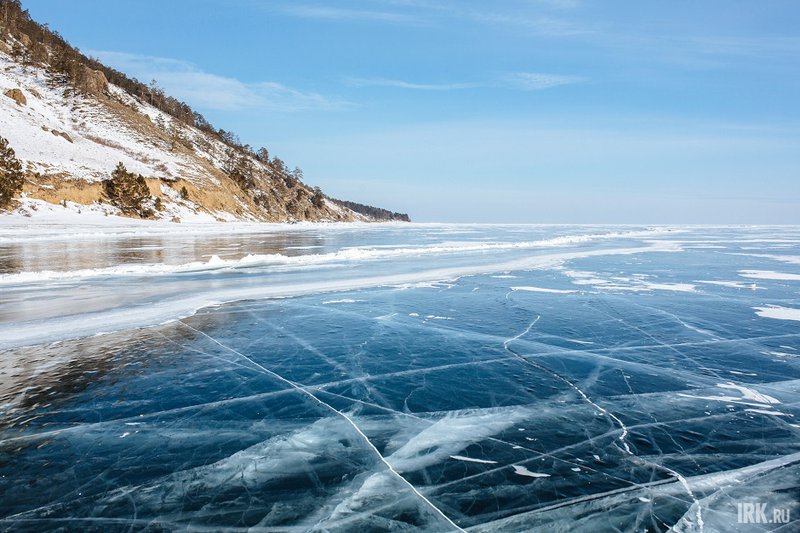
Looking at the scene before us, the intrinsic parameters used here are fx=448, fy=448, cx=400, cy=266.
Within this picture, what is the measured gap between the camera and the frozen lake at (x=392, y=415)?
8.30 ft

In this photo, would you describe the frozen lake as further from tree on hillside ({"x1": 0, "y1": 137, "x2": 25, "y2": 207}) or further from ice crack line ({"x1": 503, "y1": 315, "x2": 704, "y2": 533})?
tree on hillside ({"x1": 0, "y1": 137, "x2": 25, "y2": 207})

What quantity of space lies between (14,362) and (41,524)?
334cm

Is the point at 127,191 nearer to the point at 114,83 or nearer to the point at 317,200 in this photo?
the point at 317,200

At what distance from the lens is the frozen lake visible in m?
2.53

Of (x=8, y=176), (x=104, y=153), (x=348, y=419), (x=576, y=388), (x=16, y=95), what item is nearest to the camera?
(x=348, y=419)

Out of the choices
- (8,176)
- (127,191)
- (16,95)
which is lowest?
(127,191)

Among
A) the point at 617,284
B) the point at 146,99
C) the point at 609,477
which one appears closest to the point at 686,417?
the point at 609,477

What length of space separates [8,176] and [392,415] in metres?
40.2

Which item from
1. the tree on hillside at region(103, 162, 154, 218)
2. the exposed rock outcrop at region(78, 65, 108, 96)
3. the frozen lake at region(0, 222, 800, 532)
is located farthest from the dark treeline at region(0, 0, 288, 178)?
the frozen lake at region(0, 222, 800, 532)

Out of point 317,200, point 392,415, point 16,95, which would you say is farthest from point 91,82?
point 392,415

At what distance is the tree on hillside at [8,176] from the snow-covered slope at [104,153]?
1.84 metres

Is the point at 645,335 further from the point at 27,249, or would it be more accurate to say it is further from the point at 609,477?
the point at 27,249

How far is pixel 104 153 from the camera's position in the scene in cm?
4959

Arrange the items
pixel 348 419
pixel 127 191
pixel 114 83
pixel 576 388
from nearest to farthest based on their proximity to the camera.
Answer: pixel 348 419
pixel 576 388
pixel 127 191
pixel 114 83
